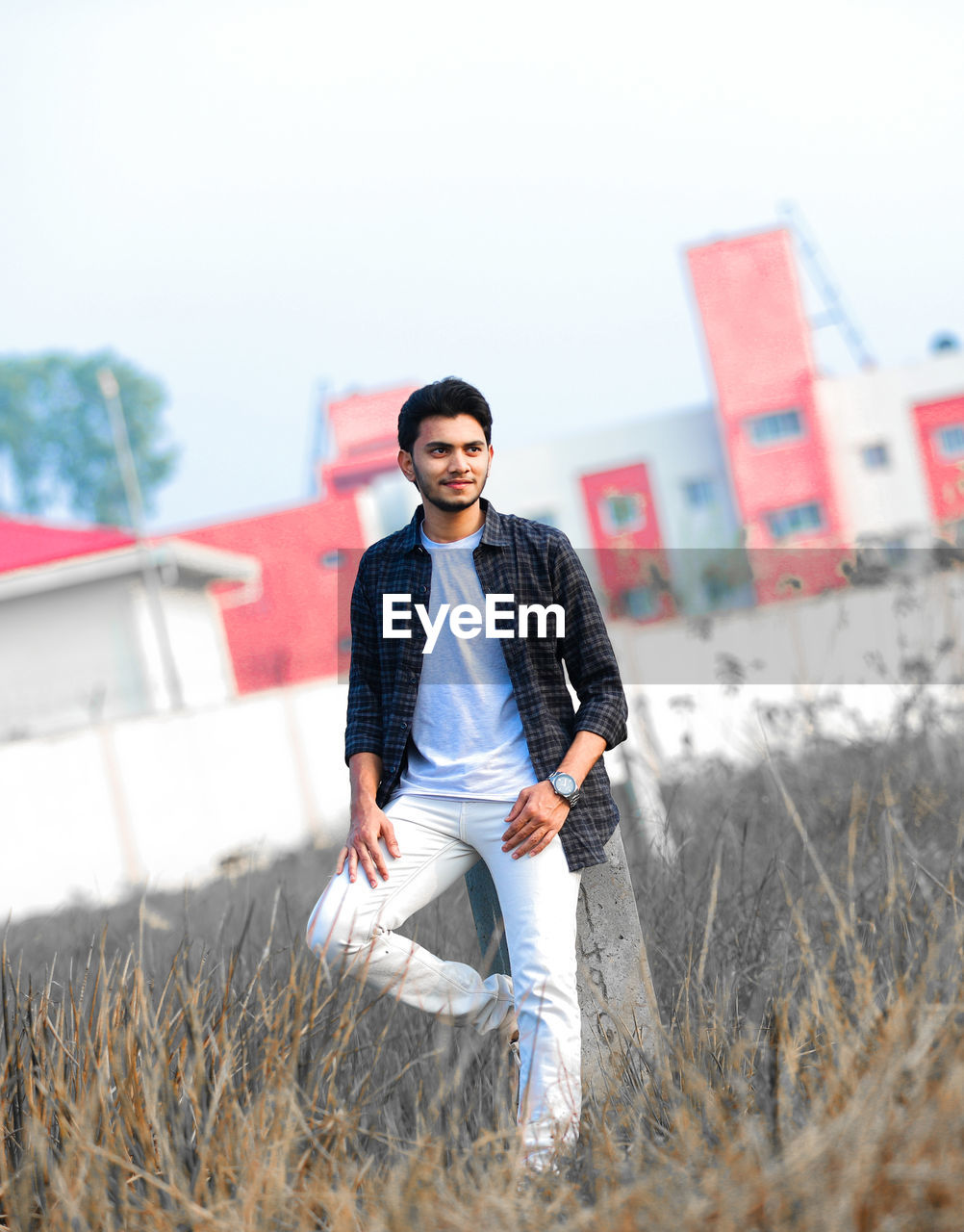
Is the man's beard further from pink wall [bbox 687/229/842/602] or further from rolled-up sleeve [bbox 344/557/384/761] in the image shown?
pink wall [bbox 687/229/842/602]

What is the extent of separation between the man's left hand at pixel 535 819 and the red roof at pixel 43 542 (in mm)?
19627

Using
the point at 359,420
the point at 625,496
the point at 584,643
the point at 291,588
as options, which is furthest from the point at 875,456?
the point at 584,643

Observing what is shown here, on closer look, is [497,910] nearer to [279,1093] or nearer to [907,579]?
[279,1093]

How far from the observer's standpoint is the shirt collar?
3057 millimetres

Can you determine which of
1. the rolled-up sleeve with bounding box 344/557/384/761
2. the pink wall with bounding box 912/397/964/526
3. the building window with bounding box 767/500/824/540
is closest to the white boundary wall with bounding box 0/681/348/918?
the rolled-up sleeve with bounding box 344/557/384/761

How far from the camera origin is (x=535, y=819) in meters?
2.79

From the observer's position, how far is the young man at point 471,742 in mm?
2818

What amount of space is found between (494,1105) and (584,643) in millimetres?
999

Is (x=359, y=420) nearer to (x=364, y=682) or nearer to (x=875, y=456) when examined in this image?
(x=875, y=456)

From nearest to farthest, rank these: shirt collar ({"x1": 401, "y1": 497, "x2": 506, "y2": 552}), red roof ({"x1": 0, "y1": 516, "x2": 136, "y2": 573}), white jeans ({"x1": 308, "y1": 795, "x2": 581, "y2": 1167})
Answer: white jeans ({"x1": 308, "y1": 795, "x2": 581, "y2": 1167}), shirt collar ({"x1": 401, "y1": 497, "x2": 506, "y2": 552}), red roof ({"x1": 0, "y1": 516, "x2": 136, "y2": 573})

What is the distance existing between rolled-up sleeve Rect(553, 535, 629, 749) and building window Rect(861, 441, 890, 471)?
34.2 meters

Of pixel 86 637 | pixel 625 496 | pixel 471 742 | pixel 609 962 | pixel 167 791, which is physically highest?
pixel 625 496

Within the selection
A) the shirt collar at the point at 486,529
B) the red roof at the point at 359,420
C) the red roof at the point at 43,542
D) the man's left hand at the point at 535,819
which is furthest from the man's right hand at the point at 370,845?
the red roof at the point at 359,420

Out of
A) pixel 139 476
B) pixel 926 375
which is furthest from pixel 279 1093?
pixel 139 476
